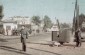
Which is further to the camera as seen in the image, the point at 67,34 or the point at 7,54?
the point at 67,34

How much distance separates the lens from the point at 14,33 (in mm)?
58438

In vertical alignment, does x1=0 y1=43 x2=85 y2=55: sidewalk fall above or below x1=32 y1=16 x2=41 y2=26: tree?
below

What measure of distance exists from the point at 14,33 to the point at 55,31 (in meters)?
33.1

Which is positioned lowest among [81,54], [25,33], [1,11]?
[81,54]

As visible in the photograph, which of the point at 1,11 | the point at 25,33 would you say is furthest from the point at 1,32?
the point at 25,33

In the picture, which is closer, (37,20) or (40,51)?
(40,51)

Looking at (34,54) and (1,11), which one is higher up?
(1,11)

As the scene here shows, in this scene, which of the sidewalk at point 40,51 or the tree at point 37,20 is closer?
the sidewalk at point 40,51

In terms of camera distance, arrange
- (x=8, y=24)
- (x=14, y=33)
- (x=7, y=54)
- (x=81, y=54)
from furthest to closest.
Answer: (x=8, y=24) → (x=14, y=33) → (x=81, y=54) → (x=7, y=54)

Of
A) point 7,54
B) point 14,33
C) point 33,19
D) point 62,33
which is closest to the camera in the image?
point 7,54

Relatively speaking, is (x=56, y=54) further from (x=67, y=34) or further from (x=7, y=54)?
(x=67, y=34)

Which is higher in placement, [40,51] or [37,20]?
[37,20]

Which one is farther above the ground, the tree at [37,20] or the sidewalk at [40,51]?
the tree at [37,20]

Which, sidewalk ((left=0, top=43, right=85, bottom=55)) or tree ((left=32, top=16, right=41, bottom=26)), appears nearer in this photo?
sidewalk ((left=0, top=43, right=85, bottom=55))
